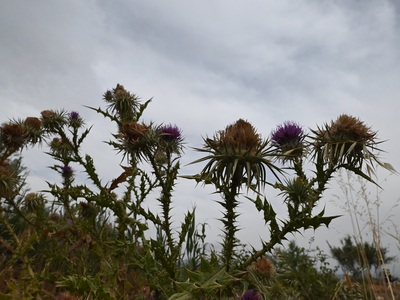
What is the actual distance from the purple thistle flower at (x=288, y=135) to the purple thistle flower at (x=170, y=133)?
121 cm

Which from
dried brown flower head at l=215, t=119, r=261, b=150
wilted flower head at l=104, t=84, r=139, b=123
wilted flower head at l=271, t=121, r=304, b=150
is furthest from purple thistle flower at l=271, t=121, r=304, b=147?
wilted flower head at l=104, t=84, r=139, b=123

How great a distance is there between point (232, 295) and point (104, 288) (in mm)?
999

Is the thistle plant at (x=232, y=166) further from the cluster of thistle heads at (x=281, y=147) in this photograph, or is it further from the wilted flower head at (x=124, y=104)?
the wilted flower head at (x=124, y=104)

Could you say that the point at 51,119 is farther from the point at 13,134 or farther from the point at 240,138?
the point at 240,138

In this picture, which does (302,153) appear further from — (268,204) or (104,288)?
(104,288)

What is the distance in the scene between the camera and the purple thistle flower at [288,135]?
4.48 m

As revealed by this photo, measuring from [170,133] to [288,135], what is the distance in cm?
144

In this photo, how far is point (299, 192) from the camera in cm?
370

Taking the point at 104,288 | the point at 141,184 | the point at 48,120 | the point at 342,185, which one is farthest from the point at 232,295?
the point at 48,120

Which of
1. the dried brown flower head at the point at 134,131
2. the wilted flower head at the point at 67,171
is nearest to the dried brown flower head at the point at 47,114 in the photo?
the wilted flower head at the point at 67,171

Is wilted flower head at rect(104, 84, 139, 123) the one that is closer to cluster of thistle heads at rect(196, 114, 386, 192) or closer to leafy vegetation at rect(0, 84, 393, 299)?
leafy vegetation at rect(0, 84, 393, 299)

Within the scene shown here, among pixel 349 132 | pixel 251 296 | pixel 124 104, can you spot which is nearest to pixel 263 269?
pixel 251 296

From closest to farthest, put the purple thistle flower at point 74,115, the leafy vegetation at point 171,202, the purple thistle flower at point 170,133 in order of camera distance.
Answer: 1. the leafy vegetation at point 171,202
2. the purple thistle flower at point 170,133
3. the purple thistle flower at point 74,115

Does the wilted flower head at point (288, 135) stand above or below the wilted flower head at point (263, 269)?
above
